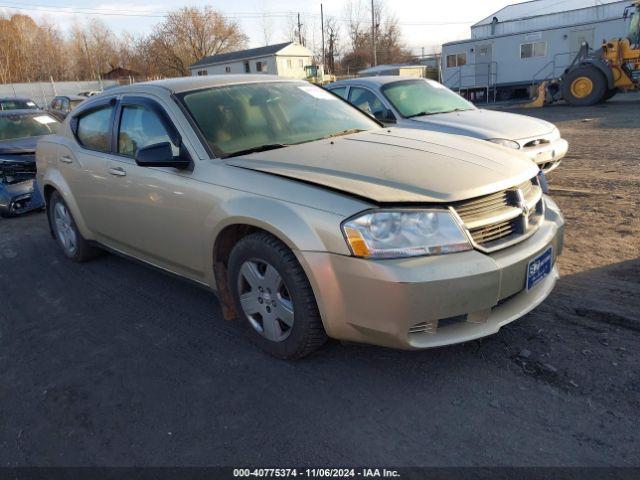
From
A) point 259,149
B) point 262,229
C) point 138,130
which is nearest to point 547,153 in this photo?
point 259,149

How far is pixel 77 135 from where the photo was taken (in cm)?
489

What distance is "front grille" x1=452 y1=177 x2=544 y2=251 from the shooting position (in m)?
2.69

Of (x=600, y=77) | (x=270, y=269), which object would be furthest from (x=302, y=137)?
(x=600, y=77)

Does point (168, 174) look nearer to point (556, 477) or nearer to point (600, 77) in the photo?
point (556, 477)

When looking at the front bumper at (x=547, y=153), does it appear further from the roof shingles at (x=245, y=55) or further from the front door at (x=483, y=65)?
the roof shingles at (x=245, y=55)

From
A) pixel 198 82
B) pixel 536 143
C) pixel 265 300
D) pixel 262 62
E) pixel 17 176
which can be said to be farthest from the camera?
pixel 262 62

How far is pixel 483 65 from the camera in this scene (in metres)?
24.9

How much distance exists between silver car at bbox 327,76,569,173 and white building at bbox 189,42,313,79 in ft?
167

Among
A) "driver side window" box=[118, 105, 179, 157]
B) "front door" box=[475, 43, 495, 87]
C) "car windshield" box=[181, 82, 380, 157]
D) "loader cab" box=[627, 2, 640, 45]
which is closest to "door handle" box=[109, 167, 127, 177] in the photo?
"driver side window" box=[118, 105, 179, 157]

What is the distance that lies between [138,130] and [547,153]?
493 cm

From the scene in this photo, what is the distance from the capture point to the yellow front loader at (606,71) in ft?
57.3

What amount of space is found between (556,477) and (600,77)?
1913 cm

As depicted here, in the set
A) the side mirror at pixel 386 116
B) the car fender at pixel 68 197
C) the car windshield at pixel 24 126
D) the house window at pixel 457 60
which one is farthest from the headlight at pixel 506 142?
the house window at pixel 457 60

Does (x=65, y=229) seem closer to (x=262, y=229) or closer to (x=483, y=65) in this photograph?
(x=262, y=229)
